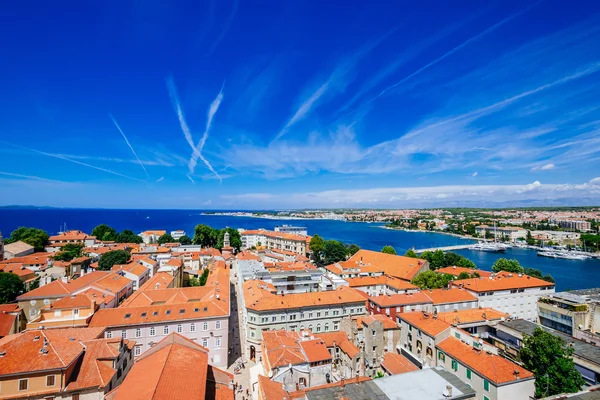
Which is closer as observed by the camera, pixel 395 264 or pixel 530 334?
pixel 530 334

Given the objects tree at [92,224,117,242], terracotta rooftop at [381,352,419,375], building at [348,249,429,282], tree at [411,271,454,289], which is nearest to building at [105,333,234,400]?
terracotta rooftop at [381,352,419,375]

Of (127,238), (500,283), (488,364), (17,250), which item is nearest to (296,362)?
(488,364)

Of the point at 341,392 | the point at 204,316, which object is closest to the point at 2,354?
the point at 204,316

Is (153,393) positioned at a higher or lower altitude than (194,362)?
higher

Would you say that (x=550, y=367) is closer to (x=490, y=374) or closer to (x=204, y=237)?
(x=490, y=374)

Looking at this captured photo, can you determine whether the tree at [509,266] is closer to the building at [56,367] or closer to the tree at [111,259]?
the building at [56,367]

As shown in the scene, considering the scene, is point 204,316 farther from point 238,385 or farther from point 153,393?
point 153,393

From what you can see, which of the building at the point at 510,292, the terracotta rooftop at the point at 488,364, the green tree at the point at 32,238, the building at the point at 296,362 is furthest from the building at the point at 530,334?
the green tree at the point at 32,238

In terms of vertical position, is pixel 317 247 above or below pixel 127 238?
below
